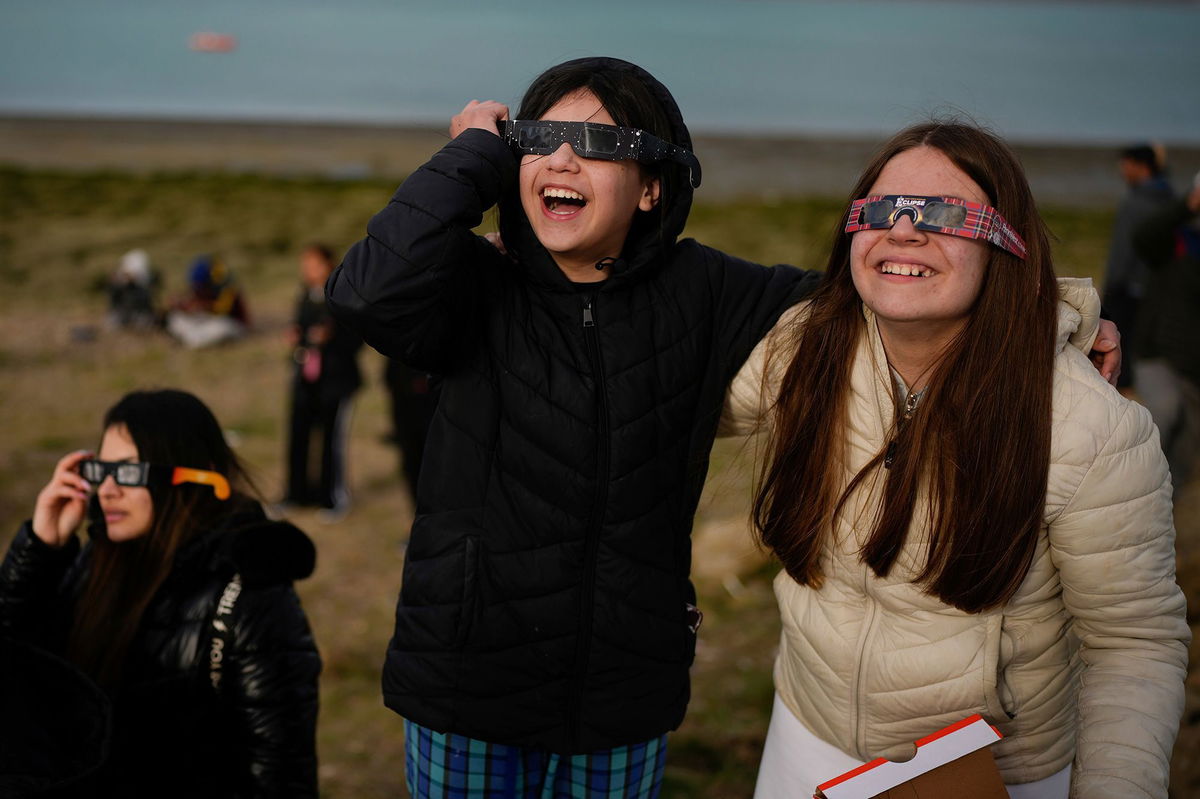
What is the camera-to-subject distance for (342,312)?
2.08m

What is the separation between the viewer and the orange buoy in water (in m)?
63.6

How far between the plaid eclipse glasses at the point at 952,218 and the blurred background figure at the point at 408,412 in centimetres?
492

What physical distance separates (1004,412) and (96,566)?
2.16 metres

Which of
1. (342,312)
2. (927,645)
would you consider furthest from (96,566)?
(927,645)

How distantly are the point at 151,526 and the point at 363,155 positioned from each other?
24.6 m

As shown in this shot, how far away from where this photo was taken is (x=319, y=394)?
738 centimetres

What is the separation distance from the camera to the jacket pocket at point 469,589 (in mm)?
2176

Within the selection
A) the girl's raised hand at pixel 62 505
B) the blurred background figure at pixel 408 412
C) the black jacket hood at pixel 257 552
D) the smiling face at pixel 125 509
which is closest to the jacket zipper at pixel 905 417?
the black jacket hood at pixel 257 552

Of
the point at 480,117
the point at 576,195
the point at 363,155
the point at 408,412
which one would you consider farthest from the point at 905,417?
the point at 363,155

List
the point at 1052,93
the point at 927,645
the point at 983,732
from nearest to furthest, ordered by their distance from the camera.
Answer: the point at 983,732, the point at 927,645, the point at 1052,93

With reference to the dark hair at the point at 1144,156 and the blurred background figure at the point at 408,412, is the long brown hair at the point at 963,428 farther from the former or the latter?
the dark hair at the point at 1144,156

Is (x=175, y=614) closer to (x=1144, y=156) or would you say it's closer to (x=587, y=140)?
(x=587, y=140)

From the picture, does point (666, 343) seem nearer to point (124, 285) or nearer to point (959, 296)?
point (959, 296)

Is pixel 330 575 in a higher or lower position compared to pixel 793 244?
Answer: lower
